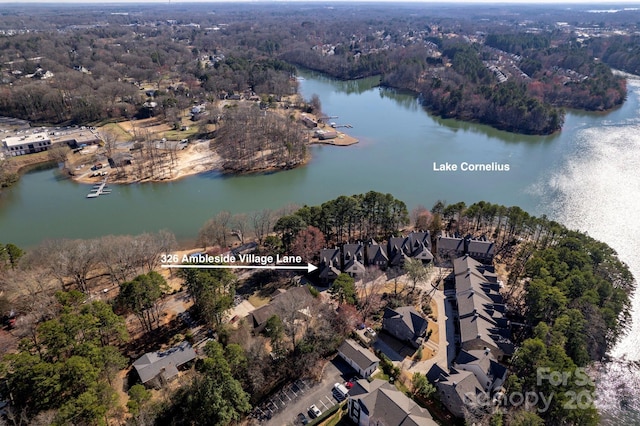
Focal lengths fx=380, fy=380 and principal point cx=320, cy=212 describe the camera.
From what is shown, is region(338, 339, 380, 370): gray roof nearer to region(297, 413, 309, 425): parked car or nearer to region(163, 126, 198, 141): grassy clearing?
region(297, 413, 309, 425): parked car

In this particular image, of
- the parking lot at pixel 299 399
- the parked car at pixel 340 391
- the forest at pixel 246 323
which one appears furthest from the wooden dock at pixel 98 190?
the parked car at pixel 340 391

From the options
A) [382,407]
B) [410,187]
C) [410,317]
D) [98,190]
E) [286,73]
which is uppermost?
[286,73]

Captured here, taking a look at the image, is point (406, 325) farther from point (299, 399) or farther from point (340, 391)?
point (299, 399)

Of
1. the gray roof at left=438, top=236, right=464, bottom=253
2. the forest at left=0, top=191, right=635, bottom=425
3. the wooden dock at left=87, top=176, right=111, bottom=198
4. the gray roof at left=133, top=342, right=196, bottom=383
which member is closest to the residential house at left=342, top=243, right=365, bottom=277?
the forest at left=0, top=191, right=635, bottom=425

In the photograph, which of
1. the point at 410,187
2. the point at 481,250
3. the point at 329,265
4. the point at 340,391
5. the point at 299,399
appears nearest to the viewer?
the point at 299,399

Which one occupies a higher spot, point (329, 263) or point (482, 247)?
point (482, 247)

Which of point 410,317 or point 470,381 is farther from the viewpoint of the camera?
point 410,317

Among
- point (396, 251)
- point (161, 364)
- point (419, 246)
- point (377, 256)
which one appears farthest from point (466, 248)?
point (161, 364)
